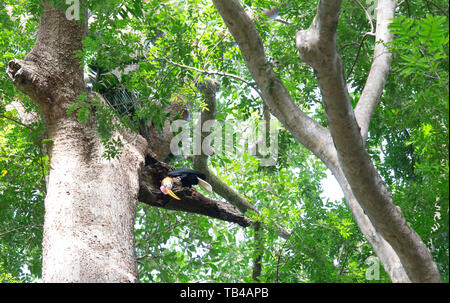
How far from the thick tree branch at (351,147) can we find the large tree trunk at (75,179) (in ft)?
5.73

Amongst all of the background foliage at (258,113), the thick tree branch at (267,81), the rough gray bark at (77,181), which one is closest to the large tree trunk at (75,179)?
the rough gray bark at (77,181)

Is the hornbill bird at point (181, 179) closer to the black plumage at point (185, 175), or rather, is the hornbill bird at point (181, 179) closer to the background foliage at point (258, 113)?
the black plumage at point (185, 175)

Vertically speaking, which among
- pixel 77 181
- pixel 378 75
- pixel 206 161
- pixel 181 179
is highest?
pixel 206 161

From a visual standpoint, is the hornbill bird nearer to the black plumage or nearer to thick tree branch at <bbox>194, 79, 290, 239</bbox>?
the black plumage

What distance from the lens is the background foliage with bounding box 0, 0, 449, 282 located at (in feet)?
10.3

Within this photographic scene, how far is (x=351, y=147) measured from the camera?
2711 mm

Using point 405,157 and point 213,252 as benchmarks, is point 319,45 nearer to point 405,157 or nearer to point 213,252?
point 405,157

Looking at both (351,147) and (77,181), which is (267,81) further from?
(77,181)

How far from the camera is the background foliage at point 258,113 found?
3.13 meters

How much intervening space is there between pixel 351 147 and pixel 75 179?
2330 mm

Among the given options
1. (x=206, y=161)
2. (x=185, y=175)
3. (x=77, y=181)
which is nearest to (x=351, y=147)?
(x=77, y=181)

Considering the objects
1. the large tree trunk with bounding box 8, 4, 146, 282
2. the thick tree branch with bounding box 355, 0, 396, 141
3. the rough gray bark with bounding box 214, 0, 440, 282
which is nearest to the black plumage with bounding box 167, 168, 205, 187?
the large tree trunk with bounding box 8, 4, 146, 282

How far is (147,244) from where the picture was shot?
7.39m
